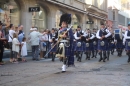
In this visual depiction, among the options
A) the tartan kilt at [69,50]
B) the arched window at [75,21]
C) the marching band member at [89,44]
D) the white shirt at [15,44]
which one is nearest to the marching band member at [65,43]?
the tartan kilt at [69,50]

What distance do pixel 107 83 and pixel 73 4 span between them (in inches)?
905

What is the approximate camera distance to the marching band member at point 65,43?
34.1ft

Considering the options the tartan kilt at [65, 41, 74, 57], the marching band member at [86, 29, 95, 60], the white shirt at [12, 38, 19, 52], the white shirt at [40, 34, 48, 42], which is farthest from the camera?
the white shirt at [40, 34, 48, 42]

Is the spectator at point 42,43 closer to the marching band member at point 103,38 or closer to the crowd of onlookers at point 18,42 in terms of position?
the crowd of onlookers at point 18,42

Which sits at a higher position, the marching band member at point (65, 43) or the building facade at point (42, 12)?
the building facade at point (42, 12)

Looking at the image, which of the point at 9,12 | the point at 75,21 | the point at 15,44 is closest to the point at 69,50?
the point at 15,44

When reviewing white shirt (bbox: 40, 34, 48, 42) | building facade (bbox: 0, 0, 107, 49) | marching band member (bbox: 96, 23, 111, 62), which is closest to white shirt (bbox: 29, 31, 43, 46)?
white shirt (bbox: 40, 34, 48, 42)

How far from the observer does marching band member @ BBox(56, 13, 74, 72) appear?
10.4 m

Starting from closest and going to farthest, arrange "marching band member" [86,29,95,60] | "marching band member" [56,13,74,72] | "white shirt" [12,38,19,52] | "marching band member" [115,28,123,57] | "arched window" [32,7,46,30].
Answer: "marching band member" [56,13,74,72], "white shirt" [12,38,19,52], "marching band member" [86,29,95,60], "marching band member" [115,28,123,57], "arched window" [32,7,46,30]

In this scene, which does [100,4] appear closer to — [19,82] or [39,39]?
[39,39]

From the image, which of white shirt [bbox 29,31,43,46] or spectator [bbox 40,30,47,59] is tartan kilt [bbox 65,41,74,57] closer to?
white shirt [bbox 29,31,43,46]

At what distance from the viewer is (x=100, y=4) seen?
144 ft

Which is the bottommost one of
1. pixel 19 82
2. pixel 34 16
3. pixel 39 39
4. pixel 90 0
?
pixel 19 82

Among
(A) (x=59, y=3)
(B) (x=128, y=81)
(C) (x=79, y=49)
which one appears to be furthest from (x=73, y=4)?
(B) (x=128, y=81)
